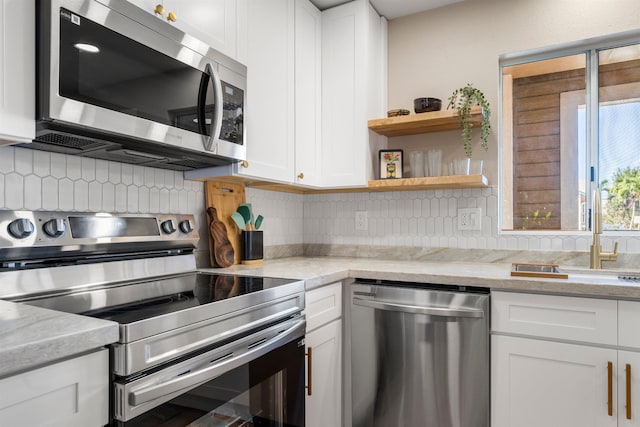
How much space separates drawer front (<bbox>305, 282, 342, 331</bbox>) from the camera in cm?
170

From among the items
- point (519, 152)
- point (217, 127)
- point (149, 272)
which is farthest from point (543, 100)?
point (149, 272)

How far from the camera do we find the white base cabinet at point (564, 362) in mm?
1481

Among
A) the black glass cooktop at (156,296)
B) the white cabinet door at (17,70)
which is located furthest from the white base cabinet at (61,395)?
the white cabinet door at (17,70)

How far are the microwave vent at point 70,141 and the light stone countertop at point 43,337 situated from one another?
532mm

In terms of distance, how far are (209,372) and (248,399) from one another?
0.80ft

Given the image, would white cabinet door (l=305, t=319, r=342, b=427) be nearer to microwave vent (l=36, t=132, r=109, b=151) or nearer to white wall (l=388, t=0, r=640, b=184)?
microwave vent (l=36, t=132, r=109, b=151)

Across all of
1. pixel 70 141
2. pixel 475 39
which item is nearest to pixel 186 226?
pixel 70 141

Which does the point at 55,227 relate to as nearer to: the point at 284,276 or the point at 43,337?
the point at 43,337

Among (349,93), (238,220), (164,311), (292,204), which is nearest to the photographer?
(164,311)

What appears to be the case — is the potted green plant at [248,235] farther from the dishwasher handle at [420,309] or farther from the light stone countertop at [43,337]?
the light stone countertop at [43,337]

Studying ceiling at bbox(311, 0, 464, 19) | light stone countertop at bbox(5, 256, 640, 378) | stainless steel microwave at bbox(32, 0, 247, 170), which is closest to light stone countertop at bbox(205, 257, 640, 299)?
light stone countertop at bbox(5, 256, 640, 378)

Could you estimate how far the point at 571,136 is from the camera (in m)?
2.26

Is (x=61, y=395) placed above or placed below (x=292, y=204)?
below

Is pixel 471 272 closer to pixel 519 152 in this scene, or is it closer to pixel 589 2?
pixel 519 152
